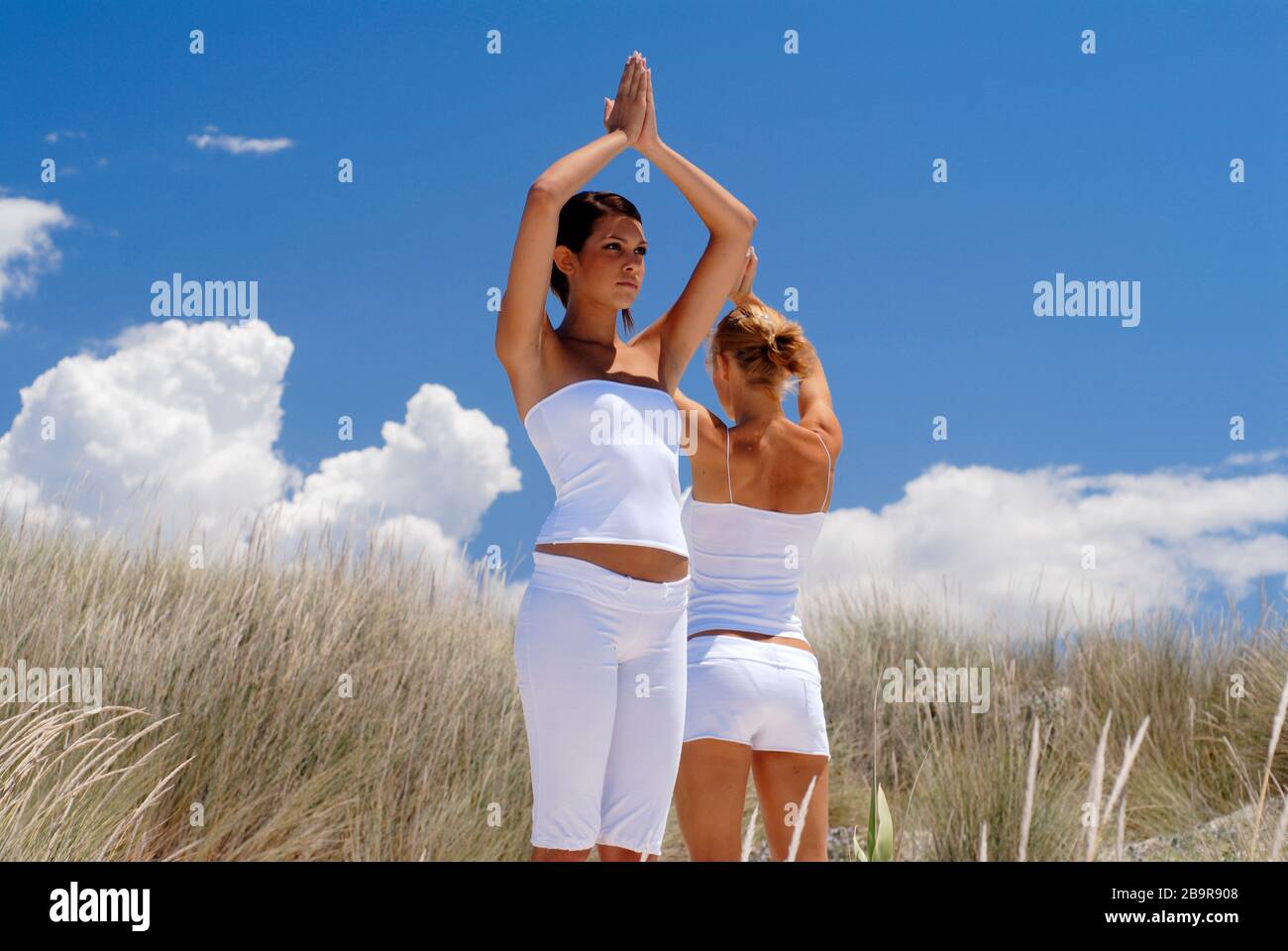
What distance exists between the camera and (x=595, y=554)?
8.28 feet

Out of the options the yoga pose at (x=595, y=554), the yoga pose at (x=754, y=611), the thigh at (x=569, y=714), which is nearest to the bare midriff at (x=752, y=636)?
the yoga pose at (x=754, y=611)

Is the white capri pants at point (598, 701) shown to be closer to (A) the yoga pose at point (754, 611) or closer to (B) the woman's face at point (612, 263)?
(A) the yoga pose at point (754, 611)

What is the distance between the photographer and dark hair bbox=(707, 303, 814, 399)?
3.35 m

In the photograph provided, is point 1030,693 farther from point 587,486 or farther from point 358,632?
point 587,486

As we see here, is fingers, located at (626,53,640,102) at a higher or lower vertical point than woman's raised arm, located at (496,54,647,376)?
higher

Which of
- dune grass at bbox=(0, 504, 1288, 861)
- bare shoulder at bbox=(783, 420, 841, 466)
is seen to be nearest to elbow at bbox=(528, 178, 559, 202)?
bare shoulder at bbox=(783, 420, 841, 466)

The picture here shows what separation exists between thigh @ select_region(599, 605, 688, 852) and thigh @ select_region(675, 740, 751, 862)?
1.50 ft

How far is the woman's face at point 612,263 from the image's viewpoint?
2.89 m

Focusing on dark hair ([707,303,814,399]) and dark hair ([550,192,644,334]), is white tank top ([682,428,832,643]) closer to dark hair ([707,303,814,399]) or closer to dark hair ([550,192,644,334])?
dark hair ([707,303,814,399])

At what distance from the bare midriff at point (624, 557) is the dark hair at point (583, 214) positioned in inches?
28.4

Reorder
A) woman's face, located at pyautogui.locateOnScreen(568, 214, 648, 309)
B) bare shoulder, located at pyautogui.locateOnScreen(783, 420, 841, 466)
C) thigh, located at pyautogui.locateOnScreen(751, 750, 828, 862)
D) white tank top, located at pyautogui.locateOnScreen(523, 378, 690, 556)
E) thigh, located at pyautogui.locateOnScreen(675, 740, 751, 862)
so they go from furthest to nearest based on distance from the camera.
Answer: bare shoulder, located at pyautogui.locateOnScreen(783, 420, 841, 466) → thigh, located at pyautogui.locateOnScreen(751, 750, 828, 862) → thigh, located at pyautogui.locateOnScreen(675, 740, 751, 862) → woman's face, located at pyautogui.locateOnScreen(568, 214, 648, 309) → white tank top, located at pyautogui.locateOnScreen(523, 378, 690, 556)

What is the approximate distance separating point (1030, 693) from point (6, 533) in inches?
262
